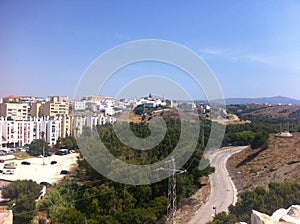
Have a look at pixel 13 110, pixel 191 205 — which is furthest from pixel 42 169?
pixel 13 110

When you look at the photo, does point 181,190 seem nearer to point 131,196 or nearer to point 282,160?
point 131,196

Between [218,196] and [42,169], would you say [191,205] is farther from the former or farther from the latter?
[42,169]

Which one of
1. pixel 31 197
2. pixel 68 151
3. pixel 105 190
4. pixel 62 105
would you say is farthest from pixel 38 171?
pixel 62 105

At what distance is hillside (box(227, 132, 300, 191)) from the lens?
5734mm

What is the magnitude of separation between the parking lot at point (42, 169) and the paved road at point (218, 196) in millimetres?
3780

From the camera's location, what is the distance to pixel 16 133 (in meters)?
11.1

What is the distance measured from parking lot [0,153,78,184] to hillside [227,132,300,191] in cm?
431

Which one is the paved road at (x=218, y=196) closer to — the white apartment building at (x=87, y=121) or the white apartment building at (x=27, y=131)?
the white apartment building at (x=87, y=121)

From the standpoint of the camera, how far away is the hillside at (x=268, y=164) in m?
5.73

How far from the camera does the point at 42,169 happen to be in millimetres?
8602

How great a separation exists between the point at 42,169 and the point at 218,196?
527cm

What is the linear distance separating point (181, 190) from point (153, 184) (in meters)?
0.50

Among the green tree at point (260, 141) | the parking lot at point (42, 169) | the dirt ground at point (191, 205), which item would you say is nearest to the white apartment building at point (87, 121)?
the parking lot at point (42, 169)

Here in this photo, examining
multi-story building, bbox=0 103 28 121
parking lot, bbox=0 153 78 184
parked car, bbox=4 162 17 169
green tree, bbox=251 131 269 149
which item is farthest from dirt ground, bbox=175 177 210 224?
multi-story building, bbox=0 103 28 121
